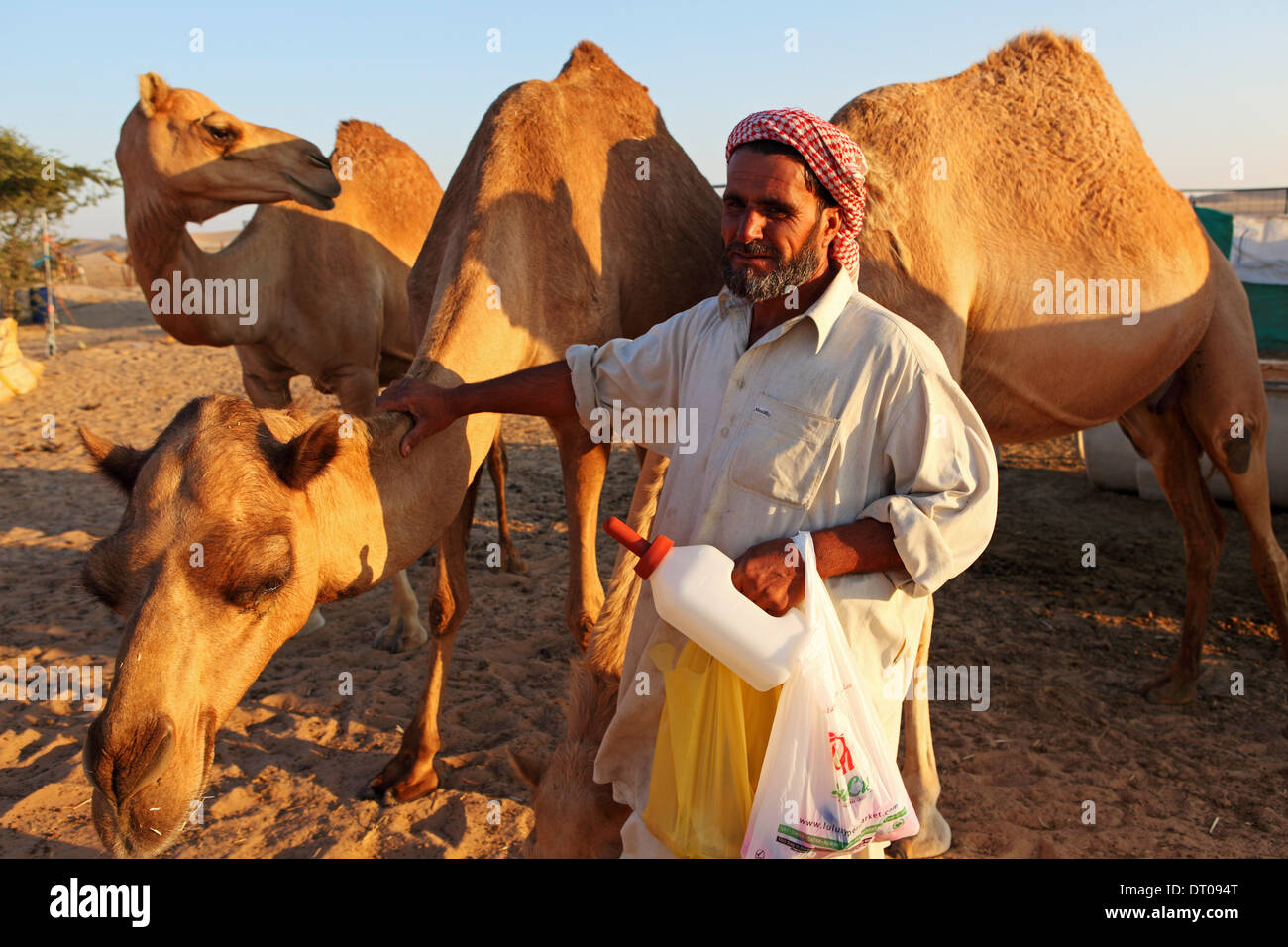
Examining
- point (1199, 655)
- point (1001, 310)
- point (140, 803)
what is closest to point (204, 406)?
point (140, 803)

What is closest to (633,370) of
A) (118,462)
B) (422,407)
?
(422,407)

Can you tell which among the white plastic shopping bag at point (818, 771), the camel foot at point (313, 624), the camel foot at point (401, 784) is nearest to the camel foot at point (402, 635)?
the camel foot at point (313, 624)

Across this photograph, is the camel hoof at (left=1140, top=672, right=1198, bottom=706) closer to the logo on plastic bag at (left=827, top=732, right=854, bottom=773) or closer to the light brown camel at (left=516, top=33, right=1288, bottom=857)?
the light brown camel at (left=516, top=33, right=1288, bottom=857)

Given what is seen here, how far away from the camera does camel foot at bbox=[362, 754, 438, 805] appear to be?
429cm

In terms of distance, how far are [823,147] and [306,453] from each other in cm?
172

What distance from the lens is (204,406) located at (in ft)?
9.45

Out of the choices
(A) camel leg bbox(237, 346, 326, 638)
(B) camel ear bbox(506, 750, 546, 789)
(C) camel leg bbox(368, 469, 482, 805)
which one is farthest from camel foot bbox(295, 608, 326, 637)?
(B) camel ear bbox(506, 750, 546, 789)

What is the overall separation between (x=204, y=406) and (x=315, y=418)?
0.44m

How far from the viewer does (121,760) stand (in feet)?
7.96

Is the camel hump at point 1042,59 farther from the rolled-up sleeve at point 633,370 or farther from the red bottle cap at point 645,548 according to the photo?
the red bottle cap at point 645,548

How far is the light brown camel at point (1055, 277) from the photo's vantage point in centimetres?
413

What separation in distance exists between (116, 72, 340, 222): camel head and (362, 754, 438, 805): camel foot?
340cm

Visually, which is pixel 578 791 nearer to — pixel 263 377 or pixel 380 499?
pixel 380 499

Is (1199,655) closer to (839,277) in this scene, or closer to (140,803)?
(839,277)
